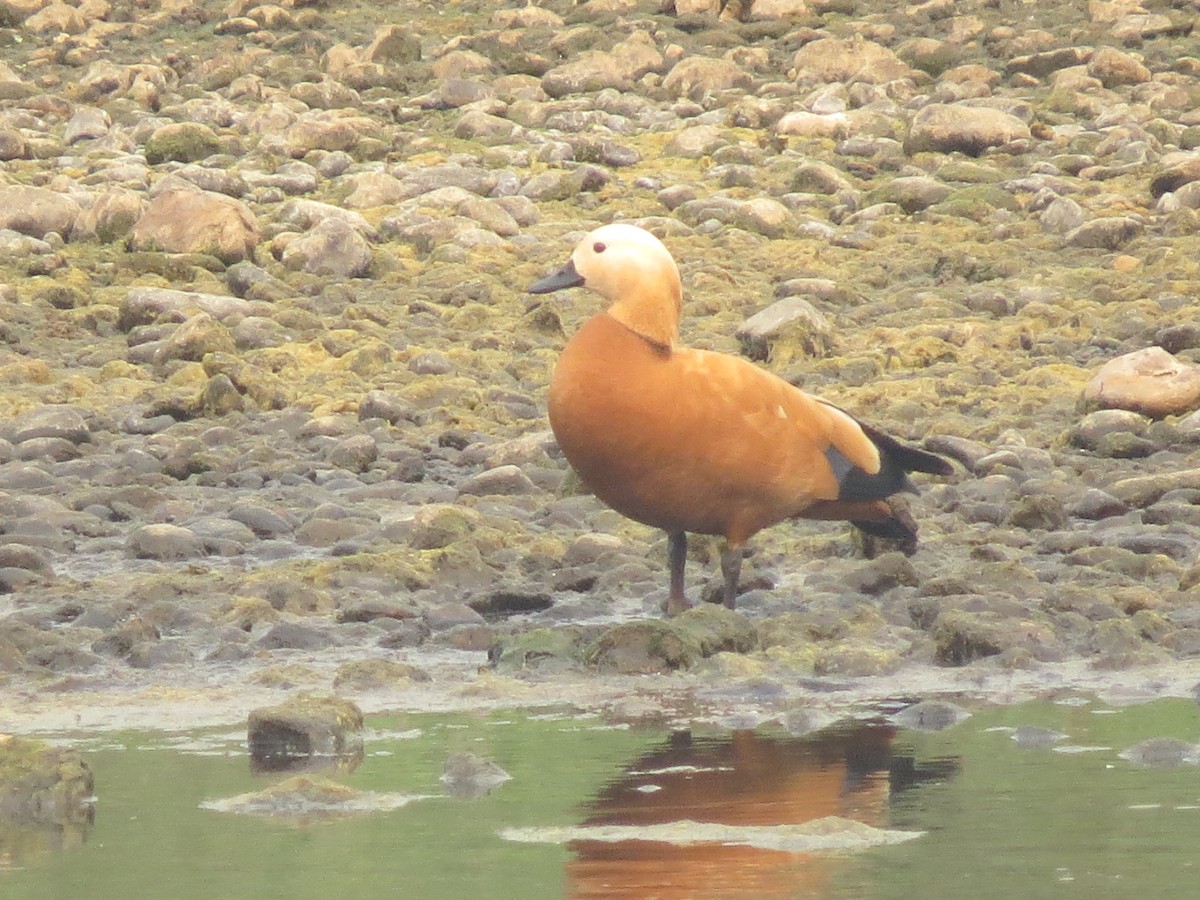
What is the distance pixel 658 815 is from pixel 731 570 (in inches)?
106

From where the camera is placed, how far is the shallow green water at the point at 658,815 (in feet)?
14.1

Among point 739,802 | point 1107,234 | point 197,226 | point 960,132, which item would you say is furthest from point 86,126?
point 739,802

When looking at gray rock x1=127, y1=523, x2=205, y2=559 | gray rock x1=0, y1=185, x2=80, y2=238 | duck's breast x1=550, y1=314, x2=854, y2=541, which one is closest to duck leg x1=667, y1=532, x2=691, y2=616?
duck's breast x1=550, y1=314, x2=854, y2=541

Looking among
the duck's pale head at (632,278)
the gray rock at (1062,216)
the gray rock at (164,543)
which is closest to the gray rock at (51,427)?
the gray rock at (164,543)

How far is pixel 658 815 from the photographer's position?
493 centimetres

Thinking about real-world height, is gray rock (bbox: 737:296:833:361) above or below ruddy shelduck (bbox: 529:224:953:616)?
above

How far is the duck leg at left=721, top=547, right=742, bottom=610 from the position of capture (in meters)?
7.55

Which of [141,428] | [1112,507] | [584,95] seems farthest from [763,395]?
[584,95]

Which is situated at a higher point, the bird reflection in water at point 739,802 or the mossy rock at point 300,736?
the mossy rock at point 300,736

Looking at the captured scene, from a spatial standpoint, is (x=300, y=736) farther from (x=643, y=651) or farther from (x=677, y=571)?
(x=677, y=571)

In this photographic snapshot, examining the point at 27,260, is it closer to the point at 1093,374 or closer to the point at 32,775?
the point at 1093,374

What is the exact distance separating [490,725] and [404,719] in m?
0.24

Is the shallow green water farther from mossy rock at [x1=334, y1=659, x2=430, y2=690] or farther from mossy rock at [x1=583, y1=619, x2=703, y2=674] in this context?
mossy rock at [x1=583, y1=619, x2=703, y2=674]

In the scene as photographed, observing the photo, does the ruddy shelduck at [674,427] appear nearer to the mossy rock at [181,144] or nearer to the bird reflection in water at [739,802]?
the bird reflection in water at [739,802]
